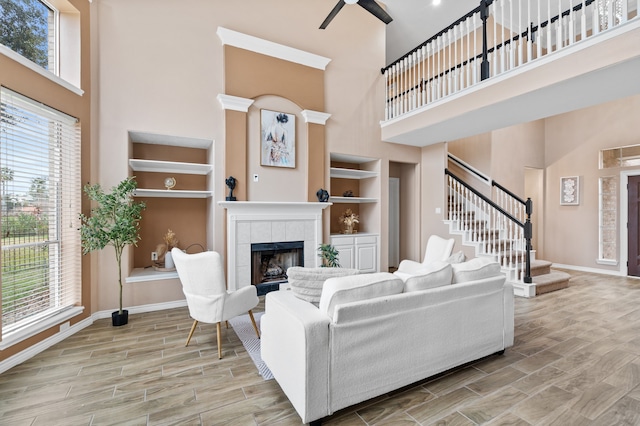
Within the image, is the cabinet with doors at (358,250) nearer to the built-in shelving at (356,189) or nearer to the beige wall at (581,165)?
the built-in shelving at (356,189)

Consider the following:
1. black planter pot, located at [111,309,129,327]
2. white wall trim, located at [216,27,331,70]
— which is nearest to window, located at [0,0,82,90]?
white wall trim, located at [216,27,331,70]

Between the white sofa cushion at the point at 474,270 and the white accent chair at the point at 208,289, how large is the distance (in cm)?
206

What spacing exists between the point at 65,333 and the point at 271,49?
4.72 metres

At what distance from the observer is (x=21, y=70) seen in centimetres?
276

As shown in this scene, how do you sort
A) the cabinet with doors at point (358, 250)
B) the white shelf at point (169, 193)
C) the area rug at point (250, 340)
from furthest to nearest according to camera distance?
1. the cabinet with doors at point (358, 250)
2. the white shelf at point (169, 193)
3. the area rug at point (250, 340)

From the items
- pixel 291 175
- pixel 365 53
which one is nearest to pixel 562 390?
pixel 291 175

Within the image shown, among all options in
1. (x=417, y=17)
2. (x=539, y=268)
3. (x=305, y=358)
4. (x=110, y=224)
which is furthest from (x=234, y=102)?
(x=539, y=268)

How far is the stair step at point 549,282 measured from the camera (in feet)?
16.1

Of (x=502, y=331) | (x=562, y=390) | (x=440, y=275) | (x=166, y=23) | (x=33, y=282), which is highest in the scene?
(x=166, y=23)

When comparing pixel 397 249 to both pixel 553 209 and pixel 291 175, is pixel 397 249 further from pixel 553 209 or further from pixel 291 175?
pixel 553 209

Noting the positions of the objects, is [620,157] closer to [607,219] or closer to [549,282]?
[607,219]

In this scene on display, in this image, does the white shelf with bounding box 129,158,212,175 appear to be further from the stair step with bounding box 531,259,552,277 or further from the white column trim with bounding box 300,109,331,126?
the stair step with bounding box 531,259,552,277

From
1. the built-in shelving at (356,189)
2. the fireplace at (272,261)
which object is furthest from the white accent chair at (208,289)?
the built-in shelving at (356,189)

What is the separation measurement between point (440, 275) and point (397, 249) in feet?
15.8
